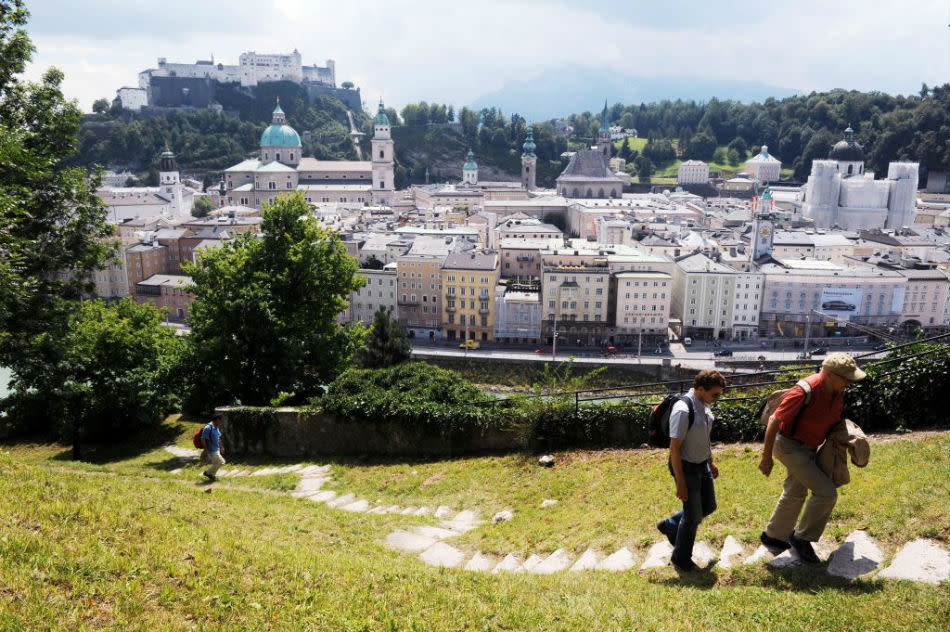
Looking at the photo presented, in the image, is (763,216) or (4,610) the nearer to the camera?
(4,610)

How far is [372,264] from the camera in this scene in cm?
5412

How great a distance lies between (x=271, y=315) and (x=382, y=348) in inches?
745

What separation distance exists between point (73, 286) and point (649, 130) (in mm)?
139892

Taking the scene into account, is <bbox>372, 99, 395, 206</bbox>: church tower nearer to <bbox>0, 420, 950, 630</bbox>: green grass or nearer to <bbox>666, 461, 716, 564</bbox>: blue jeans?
<bbox>0, 420, 950, 630</bbox>: green grass

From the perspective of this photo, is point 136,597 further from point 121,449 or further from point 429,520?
point 121,449

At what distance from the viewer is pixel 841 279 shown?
165 ft

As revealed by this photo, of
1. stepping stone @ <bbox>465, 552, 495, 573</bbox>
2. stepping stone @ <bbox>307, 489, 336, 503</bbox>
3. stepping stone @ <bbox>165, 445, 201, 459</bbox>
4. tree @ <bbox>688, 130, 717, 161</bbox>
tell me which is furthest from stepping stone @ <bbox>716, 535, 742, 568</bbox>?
tree @ <bbox>688, 130, 717, 161</bbox>

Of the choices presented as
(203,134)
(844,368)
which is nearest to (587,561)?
(844,368)

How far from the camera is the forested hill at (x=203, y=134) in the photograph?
106 meters

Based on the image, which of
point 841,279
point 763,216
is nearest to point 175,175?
point 763,216

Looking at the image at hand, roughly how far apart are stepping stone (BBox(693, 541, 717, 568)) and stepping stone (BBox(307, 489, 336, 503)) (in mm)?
5101

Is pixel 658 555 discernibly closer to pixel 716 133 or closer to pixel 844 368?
pixel 844 368

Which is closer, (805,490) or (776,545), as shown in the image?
(805,490)

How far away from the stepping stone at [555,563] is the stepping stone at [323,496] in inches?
153
